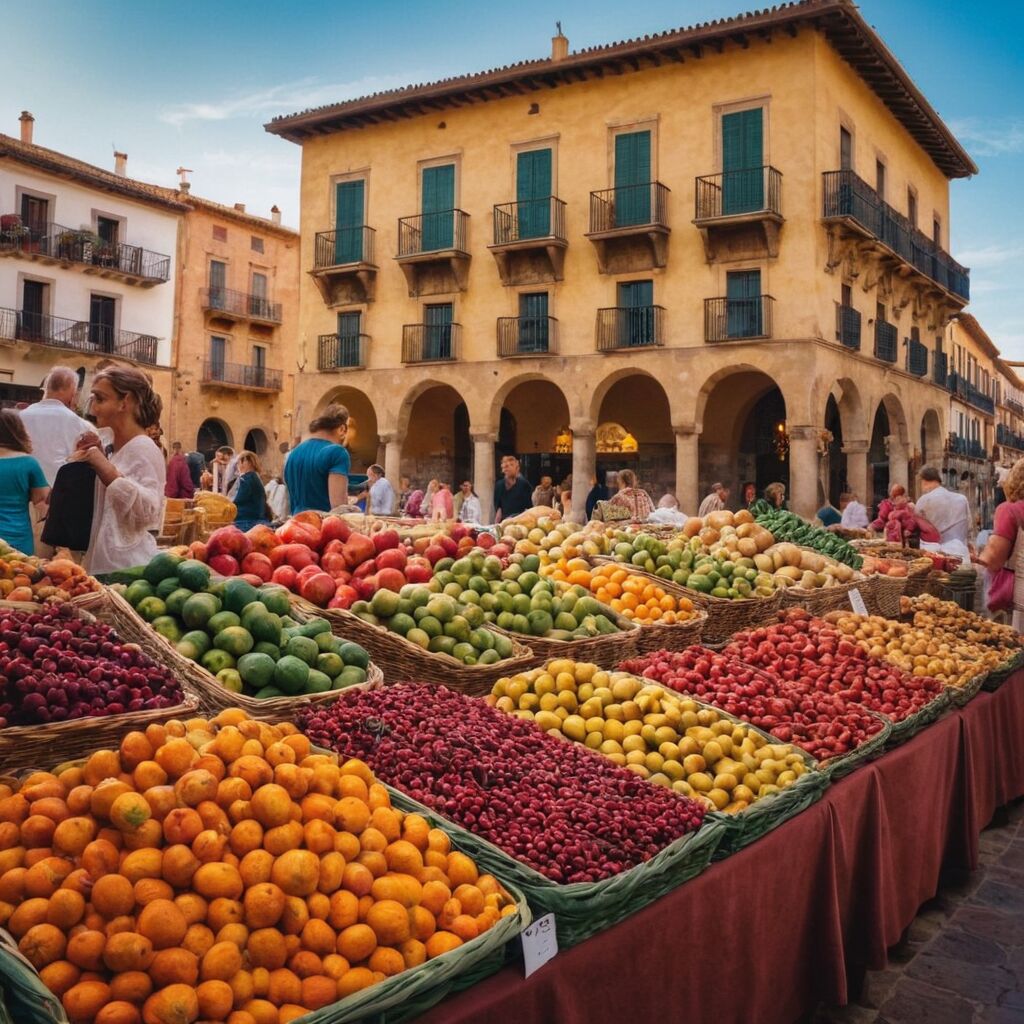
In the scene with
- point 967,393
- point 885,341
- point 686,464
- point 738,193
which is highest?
point 738,193

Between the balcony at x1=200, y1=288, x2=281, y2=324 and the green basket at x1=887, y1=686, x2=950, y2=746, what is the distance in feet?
97.0

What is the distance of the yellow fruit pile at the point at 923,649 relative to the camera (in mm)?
4307

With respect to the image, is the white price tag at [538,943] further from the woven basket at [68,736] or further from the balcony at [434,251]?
the balcony at [434,251]

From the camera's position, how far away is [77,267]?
26.5m

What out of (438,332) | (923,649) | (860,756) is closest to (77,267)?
(438,332)

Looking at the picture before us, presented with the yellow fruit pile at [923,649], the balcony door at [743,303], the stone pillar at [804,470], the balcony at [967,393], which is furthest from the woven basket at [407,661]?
the balcony at [967,393]

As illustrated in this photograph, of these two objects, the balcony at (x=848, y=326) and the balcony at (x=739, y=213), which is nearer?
the balcony at (x=739, y=213)

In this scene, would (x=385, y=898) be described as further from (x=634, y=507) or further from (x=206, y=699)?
(x=634, y=507)

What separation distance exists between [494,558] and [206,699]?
6.18 ft

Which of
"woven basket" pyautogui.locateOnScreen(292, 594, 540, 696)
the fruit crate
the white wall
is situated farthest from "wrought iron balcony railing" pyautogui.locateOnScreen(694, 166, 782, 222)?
the white wall

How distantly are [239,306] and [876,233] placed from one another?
2124 centimetres

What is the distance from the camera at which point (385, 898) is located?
1711 mm

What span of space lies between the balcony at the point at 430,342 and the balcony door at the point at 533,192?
8.89 feet

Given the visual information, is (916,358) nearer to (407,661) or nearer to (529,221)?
(529,221)
